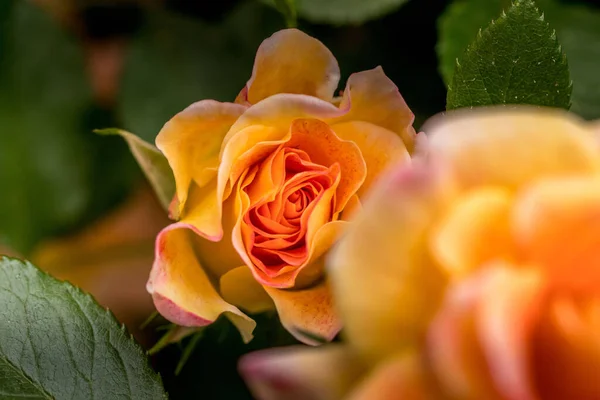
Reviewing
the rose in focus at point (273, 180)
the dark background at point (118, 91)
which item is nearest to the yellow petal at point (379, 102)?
the rose in focus at point (273, 180)

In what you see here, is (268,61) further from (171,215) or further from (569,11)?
(569,11)

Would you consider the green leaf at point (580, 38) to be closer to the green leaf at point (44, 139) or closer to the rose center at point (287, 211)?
the rose center at point (287, 211)

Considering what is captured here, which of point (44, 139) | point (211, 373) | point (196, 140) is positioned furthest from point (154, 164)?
point (44, 139)

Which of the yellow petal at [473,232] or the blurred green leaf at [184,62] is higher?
the yellow petal at [473,232]

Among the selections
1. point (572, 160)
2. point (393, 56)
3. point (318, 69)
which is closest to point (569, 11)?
point (393, 56)

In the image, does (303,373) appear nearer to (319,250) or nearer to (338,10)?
(319,250)

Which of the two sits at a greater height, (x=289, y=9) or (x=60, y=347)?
(x=289, y=9)

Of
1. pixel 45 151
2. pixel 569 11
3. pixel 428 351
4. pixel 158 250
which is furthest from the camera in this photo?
pixel 45 151
